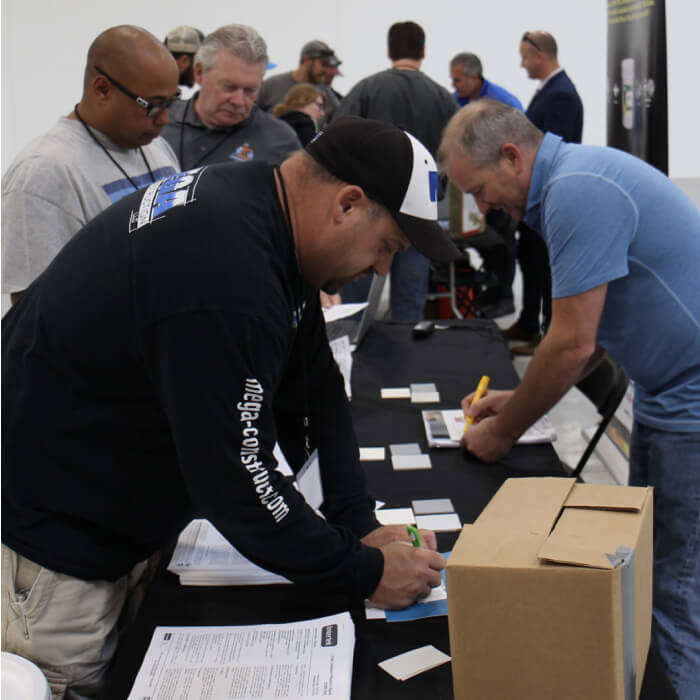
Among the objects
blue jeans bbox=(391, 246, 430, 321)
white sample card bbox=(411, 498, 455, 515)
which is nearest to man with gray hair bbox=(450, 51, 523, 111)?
blue jeans bbox=(391, 246, 430, 321)

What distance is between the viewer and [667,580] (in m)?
1.64

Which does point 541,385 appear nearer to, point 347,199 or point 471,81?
point 347,199

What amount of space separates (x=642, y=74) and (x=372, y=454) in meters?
3.23

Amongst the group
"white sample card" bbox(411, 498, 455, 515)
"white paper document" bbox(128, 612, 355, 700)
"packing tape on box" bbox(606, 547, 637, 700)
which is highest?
"packing tape on box" bbox(606, 547, 637, 700)

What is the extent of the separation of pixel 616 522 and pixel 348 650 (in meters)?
0.38

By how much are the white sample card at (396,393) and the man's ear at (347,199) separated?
3.62 ft

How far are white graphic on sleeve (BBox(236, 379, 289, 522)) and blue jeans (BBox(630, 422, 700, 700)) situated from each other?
98 cm

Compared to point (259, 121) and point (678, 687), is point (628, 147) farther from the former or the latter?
point (678, 687)

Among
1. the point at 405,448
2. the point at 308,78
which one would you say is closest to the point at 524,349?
the point at 308,78

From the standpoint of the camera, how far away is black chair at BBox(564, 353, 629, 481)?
199cm

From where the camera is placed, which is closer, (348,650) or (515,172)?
(348,650)

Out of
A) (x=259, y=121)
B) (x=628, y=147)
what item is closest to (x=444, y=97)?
(x=628, y=147)

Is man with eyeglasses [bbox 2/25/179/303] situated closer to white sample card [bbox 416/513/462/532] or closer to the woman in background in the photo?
white sample card [bbox 416/513/462/532]

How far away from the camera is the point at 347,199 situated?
1.04m
